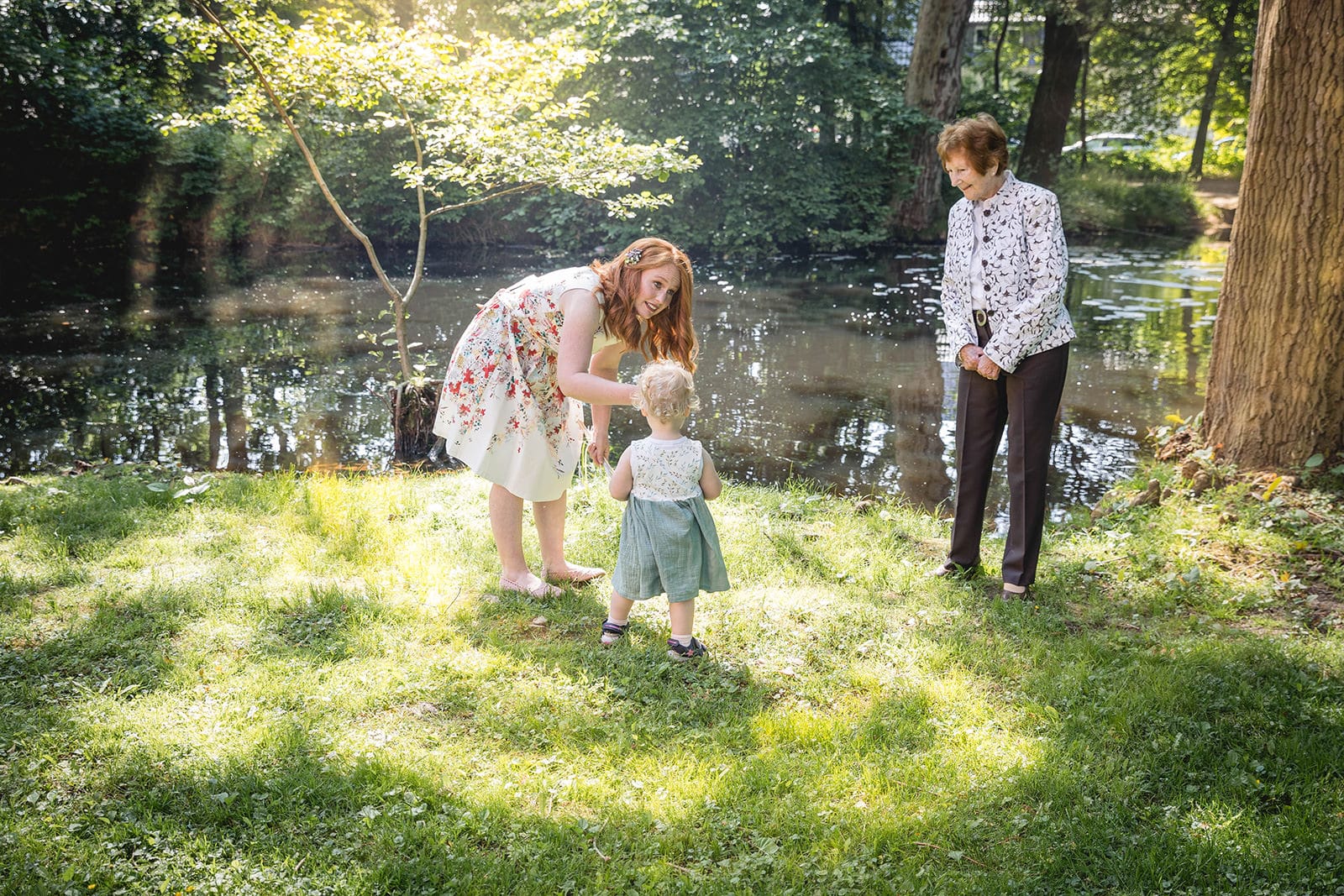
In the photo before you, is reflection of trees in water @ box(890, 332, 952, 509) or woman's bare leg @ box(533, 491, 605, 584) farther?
reflection of trees in water @ box(890, 332, 952, 509)

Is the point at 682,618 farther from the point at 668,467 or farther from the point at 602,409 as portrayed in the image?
the point at 602,409

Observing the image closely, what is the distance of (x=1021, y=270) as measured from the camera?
414 cm

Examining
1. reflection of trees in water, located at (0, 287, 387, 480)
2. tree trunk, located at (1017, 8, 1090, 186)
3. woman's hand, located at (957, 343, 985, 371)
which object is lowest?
reflection of trees in water, located at (0, 287, 387, 480)

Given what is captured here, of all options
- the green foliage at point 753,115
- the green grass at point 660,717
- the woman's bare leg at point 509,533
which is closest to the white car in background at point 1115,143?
the green foliage at point 753,115

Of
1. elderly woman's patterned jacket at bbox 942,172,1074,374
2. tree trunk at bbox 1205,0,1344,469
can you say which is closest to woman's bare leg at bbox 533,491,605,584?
elderly woman's patterned jacket at bbox 942,172,1074,374

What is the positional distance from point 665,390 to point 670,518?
49 centimetres

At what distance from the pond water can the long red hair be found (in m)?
3.47

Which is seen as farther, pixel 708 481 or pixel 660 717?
pixel 708 481

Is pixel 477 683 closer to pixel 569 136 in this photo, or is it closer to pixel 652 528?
pixel 652 528

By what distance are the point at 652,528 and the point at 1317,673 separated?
8.16 ft

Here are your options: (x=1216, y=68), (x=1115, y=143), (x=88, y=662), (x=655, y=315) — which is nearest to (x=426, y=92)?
(x=655, y=315)

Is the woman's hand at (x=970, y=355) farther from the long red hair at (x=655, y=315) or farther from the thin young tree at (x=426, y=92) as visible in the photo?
the thin young tree at (x=426, y=92)

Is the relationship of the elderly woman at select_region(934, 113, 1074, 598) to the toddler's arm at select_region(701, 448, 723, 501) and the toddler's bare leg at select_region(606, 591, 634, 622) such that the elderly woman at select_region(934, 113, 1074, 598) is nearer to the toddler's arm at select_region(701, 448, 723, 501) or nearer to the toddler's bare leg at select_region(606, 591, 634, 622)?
the toddler's arm at select_region(701, 448, 723, 501)

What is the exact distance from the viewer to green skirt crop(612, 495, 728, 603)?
3.64 metres
